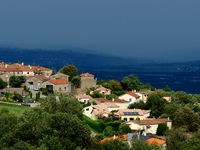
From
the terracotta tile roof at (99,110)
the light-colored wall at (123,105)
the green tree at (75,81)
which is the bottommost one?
the light-colored wall at (123,105)

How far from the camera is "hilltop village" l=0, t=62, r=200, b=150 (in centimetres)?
2770

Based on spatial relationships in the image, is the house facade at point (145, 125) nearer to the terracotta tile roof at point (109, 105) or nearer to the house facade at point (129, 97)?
the terracotta tile roof at point (109, 105)

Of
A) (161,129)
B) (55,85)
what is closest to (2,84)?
(55,85)

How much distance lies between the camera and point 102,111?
43.5m

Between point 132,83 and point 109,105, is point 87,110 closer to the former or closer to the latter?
point 109,105

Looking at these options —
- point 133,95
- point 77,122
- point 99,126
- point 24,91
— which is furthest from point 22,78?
point 77,122

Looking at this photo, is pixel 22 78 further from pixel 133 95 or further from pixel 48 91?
pixel 133 95

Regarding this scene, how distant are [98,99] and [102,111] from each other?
6.04m

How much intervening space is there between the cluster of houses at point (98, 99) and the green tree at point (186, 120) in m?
1.00

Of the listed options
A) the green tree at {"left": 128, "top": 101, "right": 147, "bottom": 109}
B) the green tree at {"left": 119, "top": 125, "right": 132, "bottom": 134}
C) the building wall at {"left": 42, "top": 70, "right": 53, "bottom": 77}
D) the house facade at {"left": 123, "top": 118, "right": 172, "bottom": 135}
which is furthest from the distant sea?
the green tree at {"left": 119, "top": 125, "right": 132, "bottom": 134}

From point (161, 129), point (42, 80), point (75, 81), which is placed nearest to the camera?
point (161, 129)

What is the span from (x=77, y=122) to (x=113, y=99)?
21.5 meters

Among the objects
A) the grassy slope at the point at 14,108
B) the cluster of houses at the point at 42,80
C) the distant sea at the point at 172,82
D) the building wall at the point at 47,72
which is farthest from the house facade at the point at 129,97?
the distant sea at the point at 172,82

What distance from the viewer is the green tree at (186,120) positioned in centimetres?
4019
